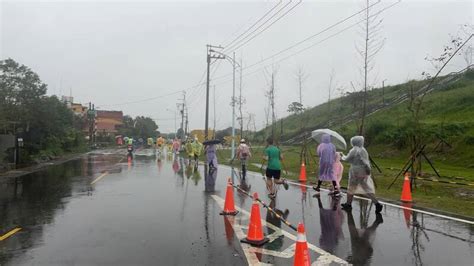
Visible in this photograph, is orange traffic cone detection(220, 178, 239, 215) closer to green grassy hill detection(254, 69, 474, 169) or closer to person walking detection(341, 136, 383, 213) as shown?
person walking detection(341, 136, 383, 213)

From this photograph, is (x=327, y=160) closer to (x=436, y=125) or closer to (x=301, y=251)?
(x=301, y=251)

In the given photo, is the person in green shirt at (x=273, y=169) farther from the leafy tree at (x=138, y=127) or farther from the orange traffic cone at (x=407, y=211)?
the leafy tree at (x=138, y=127)

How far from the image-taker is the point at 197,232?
334 inches

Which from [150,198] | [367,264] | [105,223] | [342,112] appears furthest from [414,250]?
[342,112]

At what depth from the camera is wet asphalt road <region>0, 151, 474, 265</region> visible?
6.79 metres

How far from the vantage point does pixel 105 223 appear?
9406 mm

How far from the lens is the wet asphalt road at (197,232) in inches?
267

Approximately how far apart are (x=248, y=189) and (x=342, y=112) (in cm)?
4438

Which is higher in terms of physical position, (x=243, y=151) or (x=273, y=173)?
(x=243, y=151)

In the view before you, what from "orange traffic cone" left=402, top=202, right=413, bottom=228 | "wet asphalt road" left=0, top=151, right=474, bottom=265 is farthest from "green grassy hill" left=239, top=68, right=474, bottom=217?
"wet asphalt road" left=0, top=151, right=474, bottom=265

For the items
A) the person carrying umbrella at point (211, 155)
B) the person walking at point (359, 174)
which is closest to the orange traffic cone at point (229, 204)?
the person walking at point (359, 174)

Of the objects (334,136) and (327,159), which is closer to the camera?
(327,159)

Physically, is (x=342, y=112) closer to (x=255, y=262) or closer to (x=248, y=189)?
(x=248, y=189)

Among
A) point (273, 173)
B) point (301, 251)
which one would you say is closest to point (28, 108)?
point (273, 173)
